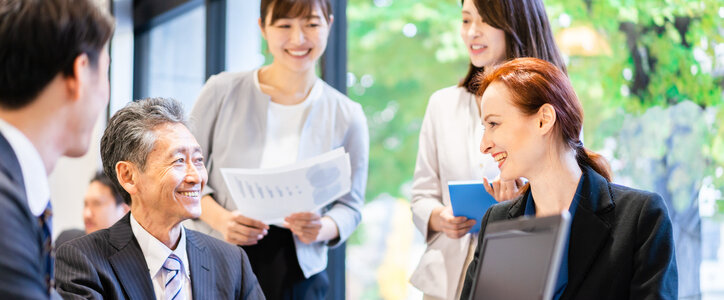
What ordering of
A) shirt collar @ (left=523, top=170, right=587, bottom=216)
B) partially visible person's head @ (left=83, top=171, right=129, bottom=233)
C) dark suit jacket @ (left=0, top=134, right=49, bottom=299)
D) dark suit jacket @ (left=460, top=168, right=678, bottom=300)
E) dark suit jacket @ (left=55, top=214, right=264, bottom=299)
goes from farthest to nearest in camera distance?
partially visible person's head @ (left=83, top=171, right=129, bottom=233)
dark suit jacket @ (left=55, top=214, right=264, bottom=299)
shirt collar @ (left=523, top=170, right=587, bottom=216)
dark suit jacket @ (left=460, top=168, right=678, bottom=300)
dark suit jacket @ (left=0, top=134, right=49, bottom=299)

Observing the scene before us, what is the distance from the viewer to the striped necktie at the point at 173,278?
1938 mm

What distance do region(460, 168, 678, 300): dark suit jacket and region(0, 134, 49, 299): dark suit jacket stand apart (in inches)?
33.6

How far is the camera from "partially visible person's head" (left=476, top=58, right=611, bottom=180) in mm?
1712

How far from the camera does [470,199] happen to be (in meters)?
2.15

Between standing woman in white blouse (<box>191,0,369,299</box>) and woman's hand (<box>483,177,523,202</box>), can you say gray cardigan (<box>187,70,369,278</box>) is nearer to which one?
standing woman in white blouse (<box>191,0,369,299</box>)

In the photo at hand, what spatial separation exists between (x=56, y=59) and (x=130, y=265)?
2.81 ft

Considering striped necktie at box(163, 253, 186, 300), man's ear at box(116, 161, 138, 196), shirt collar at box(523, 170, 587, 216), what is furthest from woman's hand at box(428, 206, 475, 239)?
man's ear at box(116, 161, 138, 196)

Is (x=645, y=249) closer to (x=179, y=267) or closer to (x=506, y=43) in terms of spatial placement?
(x=506, y=43)

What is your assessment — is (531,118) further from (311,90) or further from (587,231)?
(311,90)

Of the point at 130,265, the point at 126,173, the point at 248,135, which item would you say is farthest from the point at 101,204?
the point at 130,265

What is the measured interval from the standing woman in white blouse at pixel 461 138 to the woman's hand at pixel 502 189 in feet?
0.55

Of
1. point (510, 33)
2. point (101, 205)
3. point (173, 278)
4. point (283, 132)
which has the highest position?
point (510, 33)

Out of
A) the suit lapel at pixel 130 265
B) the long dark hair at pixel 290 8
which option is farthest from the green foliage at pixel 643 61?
the suit lapel at pixel 130 265

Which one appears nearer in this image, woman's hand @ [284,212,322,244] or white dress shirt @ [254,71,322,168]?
woman's hand @ [284,212,322,244]
